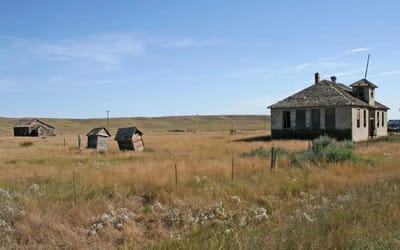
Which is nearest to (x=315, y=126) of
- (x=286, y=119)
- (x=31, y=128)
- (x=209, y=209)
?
(x=286, y=119)

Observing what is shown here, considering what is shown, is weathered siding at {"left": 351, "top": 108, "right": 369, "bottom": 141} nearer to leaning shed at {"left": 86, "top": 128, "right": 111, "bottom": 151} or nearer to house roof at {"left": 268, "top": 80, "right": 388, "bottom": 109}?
house roof at {"left": 268, "top": 80, "right": 388, "bottom": 109}

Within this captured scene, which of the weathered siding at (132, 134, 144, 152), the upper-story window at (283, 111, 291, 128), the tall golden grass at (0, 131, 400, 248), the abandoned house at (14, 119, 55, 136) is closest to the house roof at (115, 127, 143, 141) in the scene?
the weathered siding at (132, 134, 144, 152)

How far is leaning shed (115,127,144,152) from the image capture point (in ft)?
94.6

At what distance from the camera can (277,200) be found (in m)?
9.72

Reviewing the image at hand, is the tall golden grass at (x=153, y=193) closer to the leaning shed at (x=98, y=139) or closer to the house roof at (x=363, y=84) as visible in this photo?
the leaning shed at (x=98, y=139)

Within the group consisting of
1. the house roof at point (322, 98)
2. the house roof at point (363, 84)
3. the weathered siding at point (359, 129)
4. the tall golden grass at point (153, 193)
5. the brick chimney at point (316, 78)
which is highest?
the brick chimney at point (316, 78)

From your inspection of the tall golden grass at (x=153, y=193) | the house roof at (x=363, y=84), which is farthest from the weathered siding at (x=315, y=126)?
the tall golden grass at (x=153, y=193)

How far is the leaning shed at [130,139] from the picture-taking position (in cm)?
2883

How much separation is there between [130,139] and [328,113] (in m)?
14.2

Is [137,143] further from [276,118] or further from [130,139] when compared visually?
[276,118]

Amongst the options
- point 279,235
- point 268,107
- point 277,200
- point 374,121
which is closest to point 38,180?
point 277,200

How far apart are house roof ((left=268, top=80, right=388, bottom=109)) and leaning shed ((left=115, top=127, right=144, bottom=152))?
1100cm

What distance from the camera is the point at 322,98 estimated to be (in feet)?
107

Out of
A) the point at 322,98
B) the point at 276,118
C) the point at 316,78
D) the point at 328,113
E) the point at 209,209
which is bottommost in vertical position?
the point at 209,209
